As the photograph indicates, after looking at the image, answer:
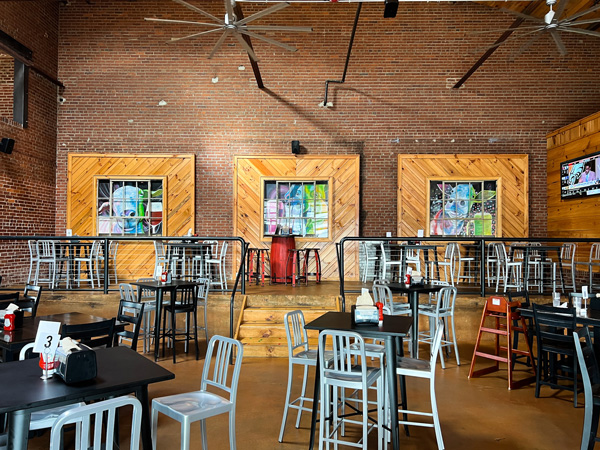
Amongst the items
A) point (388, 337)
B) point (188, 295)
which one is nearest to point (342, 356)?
point (388, 337)

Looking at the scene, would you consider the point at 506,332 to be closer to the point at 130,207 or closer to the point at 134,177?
the point at 130,207

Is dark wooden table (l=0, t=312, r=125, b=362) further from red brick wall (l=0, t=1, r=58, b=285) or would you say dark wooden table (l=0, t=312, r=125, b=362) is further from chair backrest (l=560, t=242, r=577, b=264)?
chair backrest (l=560, t=242, r=577, b=264)

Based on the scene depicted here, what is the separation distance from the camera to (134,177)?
359 inches

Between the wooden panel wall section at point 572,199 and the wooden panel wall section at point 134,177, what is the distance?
23.5 feet

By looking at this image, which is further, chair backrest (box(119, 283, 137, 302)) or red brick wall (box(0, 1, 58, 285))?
red brick wall (box(0, 1, 58, 285))

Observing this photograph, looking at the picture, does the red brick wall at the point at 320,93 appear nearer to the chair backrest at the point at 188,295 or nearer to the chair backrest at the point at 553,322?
the chair backrest at the point at 188,295

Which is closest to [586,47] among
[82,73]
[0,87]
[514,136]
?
[514,136]

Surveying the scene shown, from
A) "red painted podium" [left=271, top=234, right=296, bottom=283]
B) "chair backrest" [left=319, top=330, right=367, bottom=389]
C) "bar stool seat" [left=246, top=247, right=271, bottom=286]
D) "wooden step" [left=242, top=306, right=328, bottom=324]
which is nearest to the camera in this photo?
"chair backrest" [left=319, top=330, right=367, bottom=389]

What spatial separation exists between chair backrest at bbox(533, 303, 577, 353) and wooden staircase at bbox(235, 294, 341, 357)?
Answer: 2481 mm

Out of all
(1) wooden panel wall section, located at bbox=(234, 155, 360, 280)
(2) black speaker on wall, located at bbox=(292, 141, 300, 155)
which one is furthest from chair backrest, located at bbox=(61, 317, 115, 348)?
(2) black speaker on wall, located at bbox=(292, 141, 300, 155)

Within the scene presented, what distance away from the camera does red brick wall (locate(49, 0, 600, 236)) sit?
9172mm

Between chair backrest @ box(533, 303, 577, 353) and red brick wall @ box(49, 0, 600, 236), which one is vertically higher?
red brick wall @ box(49, 0, 600, 236)

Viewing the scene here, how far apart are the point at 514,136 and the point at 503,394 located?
21.1 feet

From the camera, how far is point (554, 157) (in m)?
8.84
